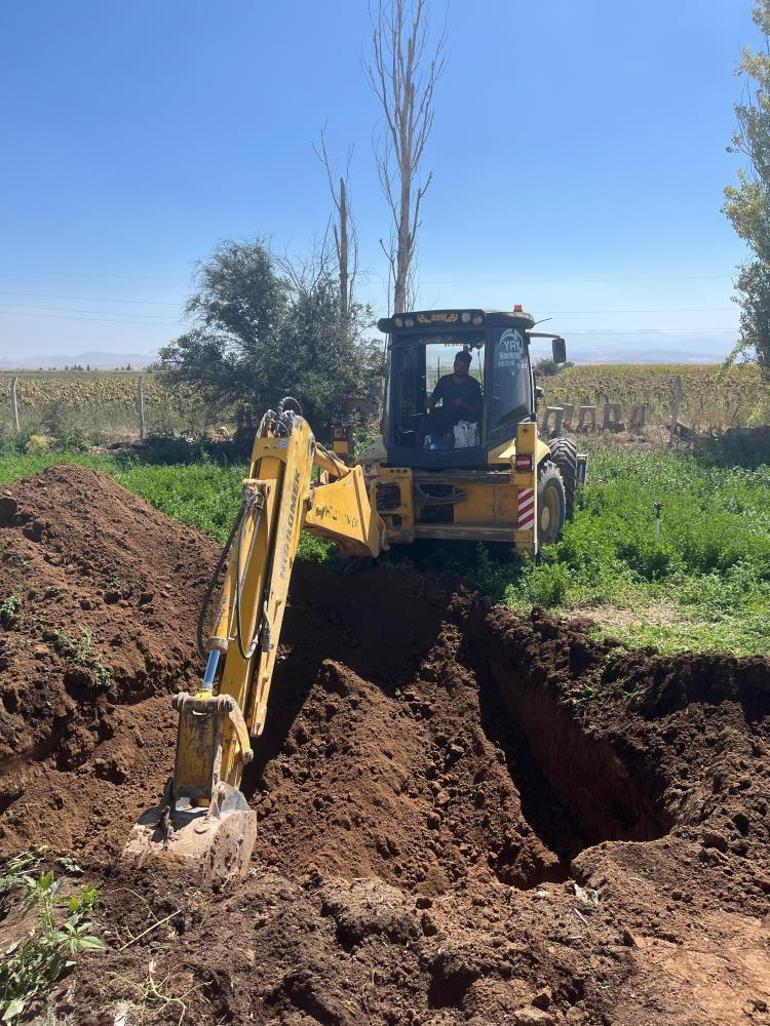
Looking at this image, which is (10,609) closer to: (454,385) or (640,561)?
(454,385)

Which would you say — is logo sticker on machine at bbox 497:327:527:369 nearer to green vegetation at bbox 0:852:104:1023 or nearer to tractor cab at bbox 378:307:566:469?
tractor cab at bbox 378:307:566:469

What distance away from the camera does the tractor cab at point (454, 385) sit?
26.5ft

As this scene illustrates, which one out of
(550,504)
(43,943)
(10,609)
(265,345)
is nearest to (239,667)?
(43,943)

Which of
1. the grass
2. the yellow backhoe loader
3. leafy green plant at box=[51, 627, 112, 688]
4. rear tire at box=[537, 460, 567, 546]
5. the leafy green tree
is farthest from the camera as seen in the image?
the leafy green tree

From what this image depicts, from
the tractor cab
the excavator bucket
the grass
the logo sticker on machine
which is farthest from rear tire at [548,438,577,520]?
the excavator bucket

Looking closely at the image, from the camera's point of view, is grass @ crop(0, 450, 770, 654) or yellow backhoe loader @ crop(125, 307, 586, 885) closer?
yellow backhoe loader @ crop(125, 307, 586, 885)

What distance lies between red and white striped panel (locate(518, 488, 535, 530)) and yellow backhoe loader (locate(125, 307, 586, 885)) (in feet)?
0.04

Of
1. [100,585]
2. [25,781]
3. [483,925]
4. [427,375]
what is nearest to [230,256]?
[427,375]

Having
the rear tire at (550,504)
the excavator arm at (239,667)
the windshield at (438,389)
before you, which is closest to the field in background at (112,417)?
the windshield at (438,389)

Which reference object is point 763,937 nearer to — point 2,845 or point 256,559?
point 256,559

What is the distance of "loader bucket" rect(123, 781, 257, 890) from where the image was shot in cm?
349

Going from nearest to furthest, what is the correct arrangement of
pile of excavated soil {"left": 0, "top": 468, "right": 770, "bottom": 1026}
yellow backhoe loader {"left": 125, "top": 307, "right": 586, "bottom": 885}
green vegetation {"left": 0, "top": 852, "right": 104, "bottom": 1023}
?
green vegetation {"left": 0, "top": 852, "right": 104, "bottom": 1023}, pile of excavated soil {"left": 0, "top": 468, "right": 770, "bottom": 1026}, yellow backhoe loader {"left": 125, "top": 307, "right": 586, "bottom": 885}

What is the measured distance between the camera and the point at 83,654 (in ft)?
19.1

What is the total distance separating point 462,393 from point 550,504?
176 centimetres
